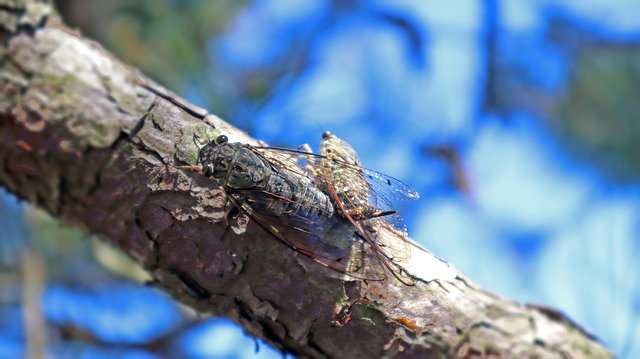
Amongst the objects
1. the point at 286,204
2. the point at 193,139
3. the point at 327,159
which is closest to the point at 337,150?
the point at 327,159

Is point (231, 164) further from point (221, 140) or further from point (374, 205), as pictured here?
point (374, 205)

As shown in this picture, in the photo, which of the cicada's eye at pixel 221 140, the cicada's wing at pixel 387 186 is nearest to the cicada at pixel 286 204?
the cicada's eye at pixel 221 140

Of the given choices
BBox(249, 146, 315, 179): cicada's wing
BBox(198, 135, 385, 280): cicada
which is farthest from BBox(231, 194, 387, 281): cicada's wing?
BBox(249, 146, 315, 179): cicada's wing

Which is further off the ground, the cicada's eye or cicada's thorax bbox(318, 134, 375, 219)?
cicada's thorax bbox(318, 134, 375, 219)

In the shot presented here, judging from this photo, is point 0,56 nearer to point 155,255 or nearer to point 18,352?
point 155,255

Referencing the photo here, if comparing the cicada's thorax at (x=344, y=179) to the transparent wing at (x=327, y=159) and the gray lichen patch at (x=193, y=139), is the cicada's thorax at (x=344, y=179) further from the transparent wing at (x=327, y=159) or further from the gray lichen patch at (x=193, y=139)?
the gray lichen patch at (x=193, y=139)

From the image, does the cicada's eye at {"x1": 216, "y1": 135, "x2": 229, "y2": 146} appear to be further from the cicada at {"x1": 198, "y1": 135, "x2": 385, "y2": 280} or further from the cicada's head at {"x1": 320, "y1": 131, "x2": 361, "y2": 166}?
the cicada's head at {"x1": 320, "y1": 131, "x2": 361, "y2": 166}
